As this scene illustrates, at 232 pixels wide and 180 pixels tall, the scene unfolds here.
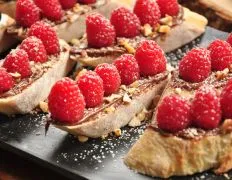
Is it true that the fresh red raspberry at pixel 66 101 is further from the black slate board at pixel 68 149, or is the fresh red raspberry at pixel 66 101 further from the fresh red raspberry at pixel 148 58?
the fresh red raspberry at pixel 148 58

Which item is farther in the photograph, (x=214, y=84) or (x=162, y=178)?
(x=214, y=84)

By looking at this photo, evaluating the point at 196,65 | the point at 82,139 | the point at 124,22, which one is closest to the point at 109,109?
the point at 82,139

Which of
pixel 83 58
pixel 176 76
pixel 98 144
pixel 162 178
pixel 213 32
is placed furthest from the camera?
pixel 213 32

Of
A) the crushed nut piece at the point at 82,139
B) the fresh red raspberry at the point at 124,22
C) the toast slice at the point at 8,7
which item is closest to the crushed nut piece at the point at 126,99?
the crushed nut piece at the point at 82,139

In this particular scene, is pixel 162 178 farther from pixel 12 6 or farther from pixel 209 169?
pixel 12 6

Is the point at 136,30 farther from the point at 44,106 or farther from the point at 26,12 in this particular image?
the point at 44,106

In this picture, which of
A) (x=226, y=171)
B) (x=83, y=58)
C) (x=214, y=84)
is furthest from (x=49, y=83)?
(x=226, y=171)

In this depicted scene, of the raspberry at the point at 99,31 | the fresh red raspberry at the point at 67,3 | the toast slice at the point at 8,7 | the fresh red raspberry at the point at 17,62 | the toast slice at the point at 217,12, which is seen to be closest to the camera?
the fresh red raspberry at the point at 17,62
